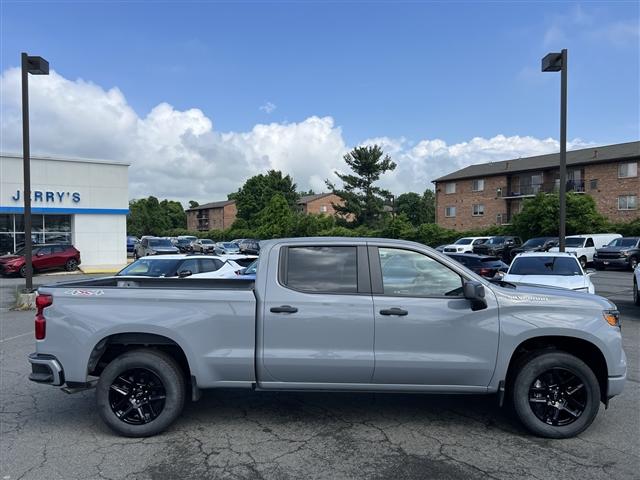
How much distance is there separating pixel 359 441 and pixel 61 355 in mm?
2785

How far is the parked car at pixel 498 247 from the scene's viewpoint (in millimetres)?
33469

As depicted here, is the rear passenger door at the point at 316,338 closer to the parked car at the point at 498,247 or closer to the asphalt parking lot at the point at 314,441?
the asphalt parking lot at the point at 314,441

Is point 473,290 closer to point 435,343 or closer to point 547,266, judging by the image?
point 435,343

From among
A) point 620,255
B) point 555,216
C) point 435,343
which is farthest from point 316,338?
point 555,216

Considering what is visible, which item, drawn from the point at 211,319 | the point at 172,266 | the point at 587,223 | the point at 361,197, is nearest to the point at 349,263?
the point at 211,319

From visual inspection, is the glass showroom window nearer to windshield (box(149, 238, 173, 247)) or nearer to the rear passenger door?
windshield (box(149, 238, 173, 247))

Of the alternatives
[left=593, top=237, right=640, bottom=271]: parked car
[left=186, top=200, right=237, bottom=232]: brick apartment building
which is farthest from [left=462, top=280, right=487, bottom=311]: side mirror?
[left=186, top=200, right=237, bottom=232]: brick apartment building

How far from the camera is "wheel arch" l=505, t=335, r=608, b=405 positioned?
453 centimetres

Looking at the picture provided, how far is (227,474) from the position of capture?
378 cm

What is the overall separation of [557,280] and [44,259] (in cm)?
2242

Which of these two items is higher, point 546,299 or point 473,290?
point 473,290

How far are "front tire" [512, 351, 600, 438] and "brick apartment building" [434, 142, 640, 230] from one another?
42.7 meters

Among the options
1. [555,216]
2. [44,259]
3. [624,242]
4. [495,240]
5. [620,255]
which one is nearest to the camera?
[44,259]

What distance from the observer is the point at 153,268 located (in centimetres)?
1170
